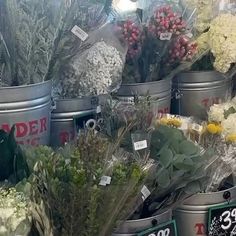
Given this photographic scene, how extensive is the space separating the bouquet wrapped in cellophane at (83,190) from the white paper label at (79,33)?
1.41 feet

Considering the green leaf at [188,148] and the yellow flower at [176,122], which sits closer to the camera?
the green leaf at [188,148]

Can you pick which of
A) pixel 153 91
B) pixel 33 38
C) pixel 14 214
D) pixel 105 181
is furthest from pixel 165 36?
pixel 14 214

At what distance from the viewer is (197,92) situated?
2.03 meters

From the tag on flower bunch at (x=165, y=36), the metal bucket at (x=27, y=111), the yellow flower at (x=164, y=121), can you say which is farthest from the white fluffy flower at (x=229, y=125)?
the metal bucket at (x=27, y=111)

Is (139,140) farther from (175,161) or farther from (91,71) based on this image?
(91,71)

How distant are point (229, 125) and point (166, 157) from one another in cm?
43

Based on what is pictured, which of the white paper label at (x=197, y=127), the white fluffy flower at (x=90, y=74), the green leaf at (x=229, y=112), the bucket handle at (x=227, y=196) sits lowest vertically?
the bucket handle at (x=227, y=196)

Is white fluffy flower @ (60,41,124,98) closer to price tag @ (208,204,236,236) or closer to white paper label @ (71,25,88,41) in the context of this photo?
white paper label @ (71,25,88,41)

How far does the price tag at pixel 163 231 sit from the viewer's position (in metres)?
1.34

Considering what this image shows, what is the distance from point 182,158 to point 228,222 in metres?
0.28

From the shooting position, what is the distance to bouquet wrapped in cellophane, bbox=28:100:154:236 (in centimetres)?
112

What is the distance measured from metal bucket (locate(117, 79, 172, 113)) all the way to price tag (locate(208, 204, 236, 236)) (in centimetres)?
40

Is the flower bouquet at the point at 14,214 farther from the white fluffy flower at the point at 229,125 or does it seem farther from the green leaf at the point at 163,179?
the white fluffy flower at the point at 229,125

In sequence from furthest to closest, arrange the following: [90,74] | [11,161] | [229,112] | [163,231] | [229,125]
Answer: [229,112] → [229,125] → [90,74] → [163,231] → [11,161]
